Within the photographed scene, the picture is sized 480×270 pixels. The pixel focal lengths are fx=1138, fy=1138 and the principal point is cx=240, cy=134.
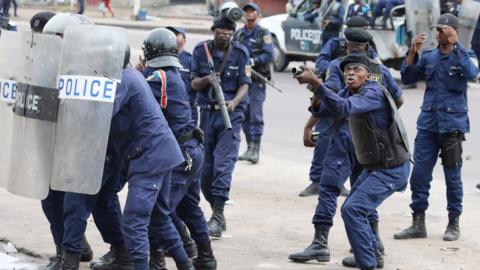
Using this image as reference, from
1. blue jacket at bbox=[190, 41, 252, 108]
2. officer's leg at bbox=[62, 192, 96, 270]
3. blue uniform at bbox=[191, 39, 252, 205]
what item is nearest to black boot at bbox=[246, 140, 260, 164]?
blue jacket at bbox=[190, 41, 252, 108]

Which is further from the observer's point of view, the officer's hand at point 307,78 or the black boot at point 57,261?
the black boot at point 57,261

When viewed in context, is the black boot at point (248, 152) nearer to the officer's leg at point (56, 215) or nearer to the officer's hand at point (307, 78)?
the officer's leg at point (56, 215)

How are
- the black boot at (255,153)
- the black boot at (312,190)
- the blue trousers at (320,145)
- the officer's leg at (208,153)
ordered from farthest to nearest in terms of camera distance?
the black boot at (255,153)
the black boot at (312,190)
the blue trousers at (320,145)
the officer's leg at (208,153)

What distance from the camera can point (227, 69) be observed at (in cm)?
1004

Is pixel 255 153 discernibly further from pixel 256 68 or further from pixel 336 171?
pixel 336 171

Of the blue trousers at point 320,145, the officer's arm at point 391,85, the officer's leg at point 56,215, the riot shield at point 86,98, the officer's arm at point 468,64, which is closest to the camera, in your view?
the riot shield at point 86,98

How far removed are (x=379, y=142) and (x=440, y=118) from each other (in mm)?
1553

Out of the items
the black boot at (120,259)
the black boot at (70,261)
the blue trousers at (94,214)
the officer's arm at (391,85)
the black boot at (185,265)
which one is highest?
the officer's arm at (391,85)

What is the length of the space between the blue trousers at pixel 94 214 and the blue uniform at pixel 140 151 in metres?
0.44

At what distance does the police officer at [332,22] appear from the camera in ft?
64.1

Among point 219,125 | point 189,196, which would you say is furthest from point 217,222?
point 189,196

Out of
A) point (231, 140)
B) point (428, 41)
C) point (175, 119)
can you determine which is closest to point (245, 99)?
point (231, 140)

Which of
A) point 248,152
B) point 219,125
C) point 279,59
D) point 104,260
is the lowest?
point 279,59

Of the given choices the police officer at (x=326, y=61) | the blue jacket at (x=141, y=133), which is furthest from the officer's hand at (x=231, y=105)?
the blue jacket at (x=141, y=133)
